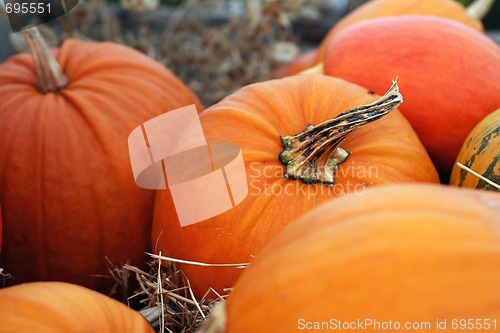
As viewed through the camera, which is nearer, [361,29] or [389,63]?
[389,63]

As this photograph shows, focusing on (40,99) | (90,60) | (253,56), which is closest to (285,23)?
(253,56)

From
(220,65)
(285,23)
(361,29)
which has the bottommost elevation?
(220,65)

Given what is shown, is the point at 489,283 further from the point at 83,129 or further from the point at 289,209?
the point at 83,129

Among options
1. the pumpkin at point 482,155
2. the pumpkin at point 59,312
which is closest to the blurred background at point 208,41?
the pumpkin at point 482,155

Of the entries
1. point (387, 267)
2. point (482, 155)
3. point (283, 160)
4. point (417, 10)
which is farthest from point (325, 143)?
point (417, 10)

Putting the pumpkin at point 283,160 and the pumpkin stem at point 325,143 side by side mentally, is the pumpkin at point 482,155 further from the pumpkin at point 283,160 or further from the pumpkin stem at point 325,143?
the pumpkin stem at point 325,143

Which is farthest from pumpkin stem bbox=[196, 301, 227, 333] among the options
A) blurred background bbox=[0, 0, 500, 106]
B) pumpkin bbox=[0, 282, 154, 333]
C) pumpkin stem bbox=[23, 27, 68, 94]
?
blurred background bbox=[0, 0, 500, 106]

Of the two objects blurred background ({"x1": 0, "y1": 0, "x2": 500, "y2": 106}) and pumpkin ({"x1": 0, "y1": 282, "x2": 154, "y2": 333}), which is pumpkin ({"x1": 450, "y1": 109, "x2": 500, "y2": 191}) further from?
blurred background ({"x1": 0, "y1": 0, "x2": 500, "y2": 106})
